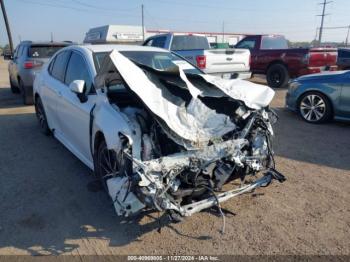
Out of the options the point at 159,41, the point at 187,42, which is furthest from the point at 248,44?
the point at 159,41

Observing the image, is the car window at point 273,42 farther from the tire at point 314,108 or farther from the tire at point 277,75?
the tire at point 314,108

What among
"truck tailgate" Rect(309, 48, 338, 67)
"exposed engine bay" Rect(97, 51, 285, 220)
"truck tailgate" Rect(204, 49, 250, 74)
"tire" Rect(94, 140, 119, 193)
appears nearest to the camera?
"exposed engine bay" Rect(97, 51, 285, 220)

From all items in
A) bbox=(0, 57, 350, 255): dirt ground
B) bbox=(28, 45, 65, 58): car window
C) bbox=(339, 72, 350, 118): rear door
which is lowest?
bbox=(0, 57, 350, 255): dirt ground

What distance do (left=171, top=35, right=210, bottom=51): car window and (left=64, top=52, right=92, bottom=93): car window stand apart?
646 cm

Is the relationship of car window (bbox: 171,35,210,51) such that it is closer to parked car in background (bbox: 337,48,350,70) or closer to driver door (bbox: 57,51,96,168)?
parked car in background (bbox: 337,48,350,70)

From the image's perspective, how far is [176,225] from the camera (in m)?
3.38

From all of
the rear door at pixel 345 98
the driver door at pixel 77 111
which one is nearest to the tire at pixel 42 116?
the driver door at pixel 77 111

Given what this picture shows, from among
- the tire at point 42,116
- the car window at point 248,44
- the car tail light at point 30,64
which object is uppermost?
the car window at point 248,44

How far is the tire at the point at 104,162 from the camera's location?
3.46 m

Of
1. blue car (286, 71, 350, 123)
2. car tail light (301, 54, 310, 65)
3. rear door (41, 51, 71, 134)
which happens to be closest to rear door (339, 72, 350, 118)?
blue car (286, 71, 350, 123)

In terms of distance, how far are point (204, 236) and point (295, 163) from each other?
7.76ft

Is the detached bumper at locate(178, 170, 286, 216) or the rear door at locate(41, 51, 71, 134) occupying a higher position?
the rear door at locate(41, 51, 71, 134)

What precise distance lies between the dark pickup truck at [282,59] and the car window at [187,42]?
8.01 ft

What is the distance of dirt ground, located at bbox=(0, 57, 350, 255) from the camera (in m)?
3.04
